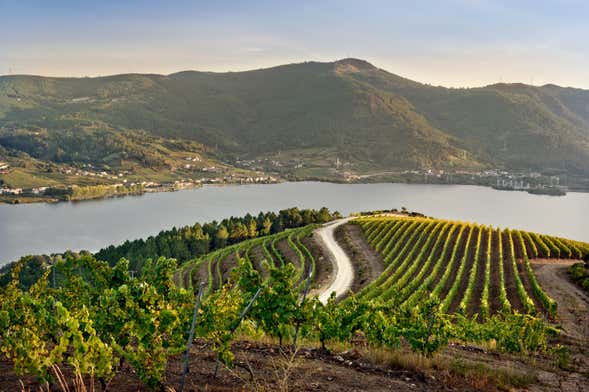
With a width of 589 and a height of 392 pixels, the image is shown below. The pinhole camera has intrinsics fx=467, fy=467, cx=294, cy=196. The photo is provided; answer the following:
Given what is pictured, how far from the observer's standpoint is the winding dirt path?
2348 centimetres

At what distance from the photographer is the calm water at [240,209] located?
9988 cm

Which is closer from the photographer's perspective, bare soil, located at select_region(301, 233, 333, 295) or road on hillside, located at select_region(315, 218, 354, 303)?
road on hillside, located at select_region(315, 218, 354, 303)

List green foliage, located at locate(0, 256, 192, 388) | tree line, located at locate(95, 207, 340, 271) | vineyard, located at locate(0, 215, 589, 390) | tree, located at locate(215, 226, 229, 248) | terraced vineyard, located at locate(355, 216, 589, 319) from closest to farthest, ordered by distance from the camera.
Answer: green foliage, located at locate(0, 256, 192, 388) < vineyard, located at locate(0, 215, 589, 390) < terraced vineyard, located at locate(355, 216, 589, 319) < tree line, located at locate(95, 207, 340, 271) < tree, located at locate(215, 226, 229, 248)

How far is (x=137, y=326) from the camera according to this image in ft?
25.0

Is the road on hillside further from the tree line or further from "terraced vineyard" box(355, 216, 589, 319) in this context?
the tree line

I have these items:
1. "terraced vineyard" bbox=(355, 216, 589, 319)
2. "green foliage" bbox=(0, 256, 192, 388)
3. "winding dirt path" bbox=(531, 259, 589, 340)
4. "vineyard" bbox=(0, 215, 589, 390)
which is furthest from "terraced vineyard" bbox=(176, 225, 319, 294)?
"green foliage" bbox=(0, 256, 192, 388)

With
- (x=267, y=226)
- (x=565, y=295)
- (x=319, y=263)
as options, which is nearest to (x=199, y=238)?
(x=267, y=226)

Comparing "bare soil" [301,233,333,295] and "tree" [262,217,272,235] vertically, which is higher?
"bare soil" [301,233,333,295]

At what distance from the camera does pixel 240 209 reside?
131 metres

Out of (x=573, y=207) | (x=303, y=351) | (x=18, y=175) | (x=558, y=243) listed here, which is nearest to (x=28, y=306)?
(x=303, y=351)

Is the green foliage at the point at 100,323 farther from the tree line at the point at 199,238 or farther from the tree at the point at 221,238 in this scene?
the tree at the point at 221,238

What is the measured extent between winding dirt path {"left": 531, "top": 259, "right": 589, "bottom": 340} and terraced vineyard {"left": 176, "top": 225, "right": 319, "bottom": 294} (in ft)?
61.2

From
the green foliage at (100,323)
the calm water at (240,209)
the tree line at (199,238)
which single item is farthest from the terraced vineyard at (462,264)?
the calm water at (240,209)

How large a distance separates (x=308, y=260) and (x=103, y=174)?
153747 millimetres
